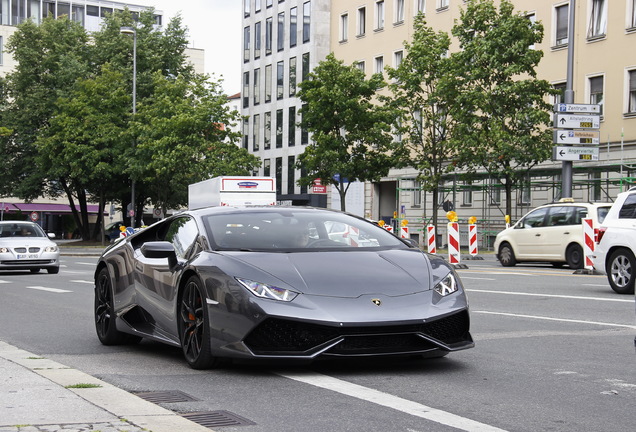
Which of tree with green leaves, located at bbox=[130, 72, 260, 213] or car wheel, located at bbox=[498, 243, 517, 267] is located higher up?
tree with green leaves, located at bbox=[130, 72, 260, 213]

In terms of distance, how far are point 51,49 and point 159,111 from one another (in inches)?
479

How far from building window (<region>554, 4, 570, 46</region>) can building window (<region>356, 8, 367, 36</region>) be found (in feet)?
60.7

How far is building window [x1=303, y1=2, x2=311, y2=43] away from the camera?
69188 mm

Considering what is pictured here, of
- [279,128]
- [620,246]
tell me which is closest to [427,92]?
[620,246]

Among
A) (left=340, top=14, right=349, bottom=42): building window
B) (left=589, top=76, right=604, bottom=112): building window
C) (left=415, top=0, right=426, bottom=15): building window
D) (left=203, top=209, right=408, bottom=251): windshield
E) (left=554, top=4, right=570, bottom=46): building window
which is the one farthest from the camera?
(left=340, top=14, right=349, bottom=42): building window

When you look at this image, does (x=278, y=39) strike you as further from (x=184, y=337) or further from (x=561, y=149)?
(x=184, y=337)

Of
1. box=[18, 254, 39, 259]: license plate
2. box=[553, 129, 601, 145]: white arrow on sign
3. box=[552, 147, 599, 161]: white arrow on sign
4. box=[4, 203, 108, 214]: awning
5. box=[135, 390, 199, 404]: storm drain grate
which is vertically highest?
box=[553, 129, 601, 145]: white arrow on sign

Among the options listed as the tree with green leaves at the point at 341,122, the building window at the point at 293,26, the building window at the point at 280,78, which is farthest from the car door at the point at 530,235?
the building window at the point at 280,78

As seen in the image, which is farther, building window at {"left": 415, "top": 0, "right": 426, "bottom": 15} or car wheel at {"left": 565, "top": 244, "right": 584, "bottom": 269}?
building window at {"left": 415, "top": 0, "right": 426, "bottom": 15}

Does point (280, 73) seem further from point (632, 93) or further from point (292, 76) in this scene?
point (632, 93)

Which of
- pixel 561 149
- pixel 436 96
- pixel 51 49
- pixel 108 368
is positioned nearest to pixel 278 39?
pixel 51 49

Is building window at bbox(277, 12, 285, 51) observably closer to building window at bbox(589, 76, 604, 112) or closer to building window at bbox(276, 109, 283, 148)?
building window at bbox(276, 109, 283, 148)

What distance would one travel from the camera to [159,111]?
2201 inches

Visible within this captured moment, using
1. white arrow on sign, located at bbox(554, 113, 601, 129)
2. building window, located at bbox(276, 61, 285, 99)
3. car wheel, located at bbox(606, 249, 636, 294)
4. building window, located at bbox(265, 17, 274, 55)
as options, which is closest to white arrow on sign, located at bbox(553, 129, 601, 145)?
white arrow on sign, located at bbox(554, 113, 601, 129)
